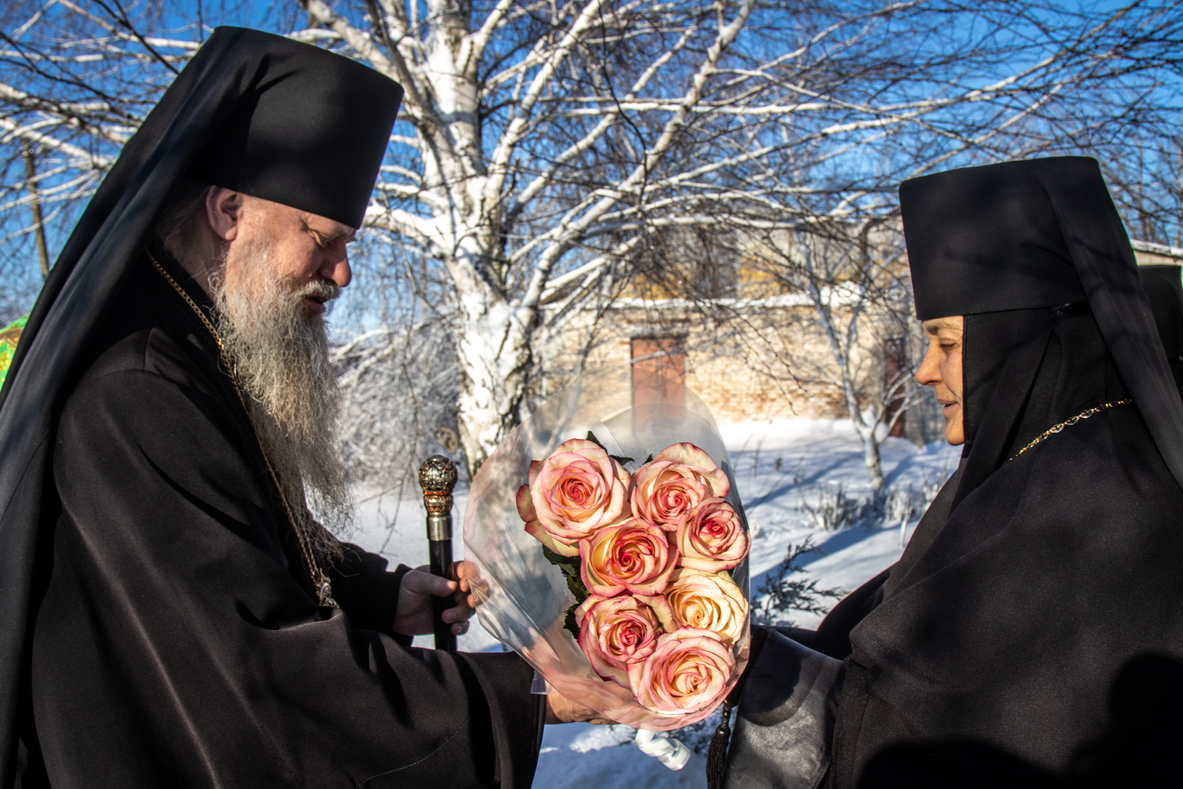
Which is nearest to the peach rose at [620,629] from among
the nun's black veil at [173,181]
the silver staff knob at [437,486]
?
the silver staff knob at [437,486]

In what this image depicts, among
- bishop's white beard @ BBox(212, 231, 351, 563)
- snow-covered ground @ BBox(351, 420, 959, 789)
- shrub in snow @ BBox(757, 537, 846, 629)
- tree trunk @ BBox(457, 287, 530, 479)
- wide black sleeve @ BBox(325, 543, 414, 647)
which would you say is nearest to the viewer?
bishop's white beard @ BBox(212, 231, 351, 563)

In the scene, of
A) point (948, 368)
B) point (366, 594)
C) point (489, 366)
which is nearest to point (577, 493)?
point (366, 594)

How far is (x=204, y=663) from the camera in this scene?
1.37 metres

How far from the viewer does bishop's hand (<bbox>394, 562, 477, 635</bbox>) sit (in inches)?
79.7

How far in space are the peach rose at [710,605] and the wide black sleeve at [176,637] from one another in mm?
638

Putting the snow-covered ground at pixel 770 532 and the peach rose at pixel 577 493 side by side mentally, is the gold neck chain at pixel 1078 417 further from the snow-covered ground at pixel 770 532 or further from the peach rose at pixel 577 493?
Answer: the snow-covered ground at pixel 770 532

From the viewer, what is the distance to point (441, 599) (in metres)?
2.09

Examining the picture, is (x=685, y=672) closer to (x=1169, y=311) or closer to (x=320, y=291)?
(x=320, y=291)

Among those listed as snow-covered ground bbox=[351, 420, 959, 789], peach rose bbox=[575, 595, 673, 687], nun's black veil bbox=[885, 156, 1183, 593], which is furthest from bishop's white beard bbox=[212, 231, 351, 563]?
nun's black veil bbox=[885, 156, 1183, 593]

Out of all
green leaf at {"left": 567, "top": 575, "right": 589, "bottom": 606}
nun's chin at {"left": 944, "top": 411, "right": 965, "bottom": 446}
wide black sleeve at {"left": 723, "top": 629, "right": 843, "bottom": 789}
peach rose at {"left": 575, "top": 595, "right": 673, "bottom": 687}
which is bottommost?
wide black sleeve at {"left": 723, "top": 629, "right": 843, "bottom": 789}

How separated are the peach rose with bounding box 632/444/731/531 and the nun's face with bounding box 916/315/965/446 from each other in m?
0.88

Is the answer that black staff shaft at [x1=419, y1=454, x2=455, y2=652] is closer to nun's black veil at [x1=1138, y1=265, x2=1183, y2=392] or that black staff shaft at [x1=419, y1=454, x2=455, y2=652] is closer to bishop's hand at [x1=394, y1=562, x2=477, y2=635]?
bishop's hand at [x1=394, y1=562, x2=477, y2=635]

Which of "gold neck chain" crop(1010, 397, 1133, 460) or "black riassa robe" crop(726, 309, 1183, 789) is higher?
"gold neck chain" crop(1010, 397, 1133, 460)

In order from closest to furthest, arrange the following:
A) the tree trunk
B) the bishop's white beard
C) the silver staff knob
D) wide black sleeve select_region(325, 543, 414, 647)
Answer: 1. the bishop's white beard
2. the silver staff knob
3. wide black sleeve select_region(325, 543, 414, 647)
4. the tree trunk
